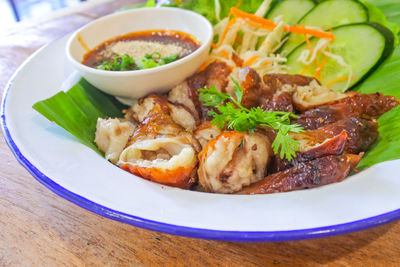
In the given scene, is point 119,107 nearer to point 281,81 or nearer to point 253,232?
point 281,81

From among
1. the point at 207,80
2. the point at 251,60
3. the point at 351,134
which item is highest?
the point at 351,134


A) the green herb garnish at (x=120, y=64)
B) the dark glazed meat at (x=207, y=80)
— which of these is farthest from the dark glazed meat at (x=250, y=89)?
the green herb garnish at (x=120, y=64)

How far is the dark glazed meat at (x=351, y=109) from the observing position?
7.92ft

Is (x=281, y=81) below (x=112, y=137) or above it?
above

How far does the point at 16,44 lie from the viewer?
466 centimetres

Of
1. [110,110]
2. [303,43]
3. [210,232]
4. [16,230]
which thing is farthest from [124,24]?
[210,232]

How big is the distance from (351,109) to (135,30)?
2343 millimetres

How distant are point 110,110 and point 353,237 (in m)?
2.19

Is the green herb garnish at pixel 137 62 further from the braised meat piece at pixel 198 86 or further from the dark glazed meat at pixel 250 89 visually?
the dark glazed meat at pixel 250 89

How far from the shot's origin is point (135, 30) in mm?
3645

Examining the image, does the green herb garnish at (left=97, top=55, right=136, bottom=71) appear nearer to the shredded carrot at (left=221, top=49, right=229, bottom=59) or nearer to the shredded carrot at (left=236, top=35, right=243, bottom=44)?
the shredded carrot at (left=221, top=49, right=229, bottom=59)

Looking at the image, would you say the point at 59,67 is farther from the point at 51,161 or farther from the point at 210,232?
the point at 210,232

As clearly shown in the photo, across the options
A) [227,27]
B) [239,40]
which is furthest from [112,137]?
[239,40]

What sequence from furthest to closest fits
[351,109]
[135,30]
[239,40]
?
1. [239,40]
2. [135,30]
3. [351,109]
